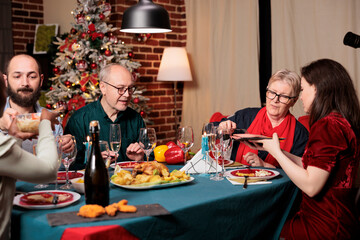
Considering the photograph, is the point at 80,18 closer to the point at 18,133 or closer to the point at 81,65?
the point at 81,65

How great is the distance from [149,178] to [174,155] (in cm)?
66

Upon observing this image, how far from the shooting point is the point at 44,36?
20.6ft

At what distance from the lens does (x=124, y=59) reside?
4859 mm

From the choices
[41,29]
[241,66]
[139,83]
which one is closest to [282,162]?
[241,66]

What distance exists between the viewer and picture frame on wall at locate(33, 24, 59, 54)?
6195mm

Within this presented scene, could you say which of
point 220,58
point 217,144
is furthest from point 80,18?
point 217,144

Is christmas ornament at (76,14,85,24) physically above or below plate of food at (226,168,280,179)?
above

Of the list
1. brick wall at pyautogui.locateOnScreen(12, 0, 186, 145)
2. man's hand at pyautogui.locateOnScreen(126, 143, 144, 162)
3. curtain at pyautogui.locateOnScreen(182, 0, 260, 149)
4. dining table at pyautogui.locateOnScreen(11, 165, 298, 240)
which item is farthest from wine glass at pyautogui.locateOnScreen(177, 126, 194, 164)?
brick wall at pyautogui.locateOnScreen(12, 0, 186, 145)

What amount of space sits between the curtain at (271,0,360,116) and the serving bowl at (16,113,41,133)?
318cm

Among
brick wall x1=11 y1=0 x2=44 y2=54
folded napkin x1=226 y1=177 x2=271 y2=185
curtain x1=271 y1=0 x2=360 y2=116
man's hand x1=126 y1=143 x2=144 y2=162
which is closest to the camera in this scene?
folded napkin x1=226 y1=177 x2=271 y2=185

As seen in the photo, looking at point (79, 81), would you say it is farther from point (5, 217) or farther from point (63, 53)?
point (5, 217)

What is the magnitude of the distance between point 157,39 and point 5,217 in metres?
4.17

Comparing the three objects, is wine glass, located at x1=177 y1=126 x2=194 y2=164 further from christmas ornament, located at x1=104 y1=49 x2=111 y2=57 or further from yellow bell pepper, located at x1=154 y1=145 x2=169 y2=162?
christmas ornament, located at x1=104 y1=49 x2=111 y2=57

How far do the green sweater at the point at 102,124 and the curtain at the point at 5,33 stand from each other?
386 cm
